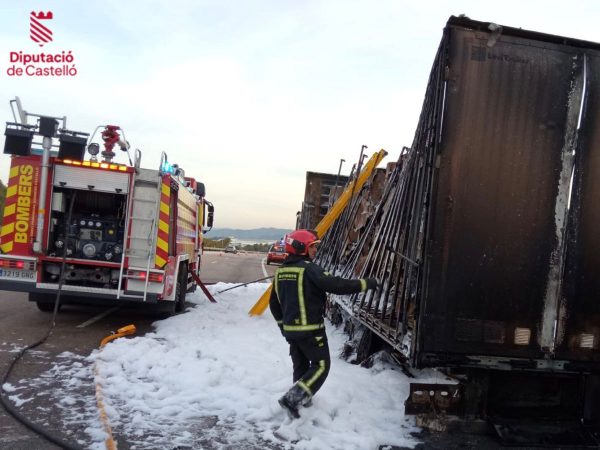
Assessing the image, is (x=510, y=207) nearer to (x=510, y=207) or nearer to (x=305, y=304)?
(x=510, y=207)

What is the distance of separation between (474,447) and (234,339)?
4.13 m

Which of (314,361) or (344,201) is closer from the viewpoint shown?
(314,361)

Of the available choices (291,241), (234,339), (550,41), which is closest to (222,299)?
(234,339)

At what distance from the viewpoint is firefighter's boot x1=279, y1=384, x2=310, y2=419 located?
14.4 feet

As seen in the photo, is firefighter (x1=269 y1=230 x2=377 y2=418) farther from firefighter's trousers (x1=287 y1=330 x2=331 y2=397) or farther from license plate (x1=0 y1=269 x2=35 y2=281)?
license plate (x1=0 y1=269 x2=35 y2=281)

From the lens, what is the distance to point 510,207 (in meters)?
4.08

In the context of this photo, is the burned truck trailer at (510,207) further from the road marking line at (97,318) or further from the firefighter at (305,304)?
the road marking line at (97,318)

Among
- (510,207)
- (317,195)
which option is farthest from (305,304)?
(317,195)

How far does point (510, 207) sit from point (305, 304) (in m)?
1.82

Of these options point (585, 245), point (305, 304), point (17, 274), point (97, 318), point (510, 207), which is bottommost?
point (97, 318)

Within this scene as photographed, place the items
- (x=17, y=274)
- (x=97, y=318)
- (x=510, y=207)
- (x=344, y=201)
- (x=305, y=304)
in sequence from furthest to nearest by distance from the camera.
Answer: (x=344, y=201) < (x=97, y=318) < (x=17, y=274) < (x=305, y=304) < (x=510, y=207)

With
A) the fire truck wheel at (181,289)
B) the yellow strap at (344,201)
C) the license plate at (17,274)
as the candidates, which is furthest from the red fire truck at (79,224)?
the yellow strap at (344,201)

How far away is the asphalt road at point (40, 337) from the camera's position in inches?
160

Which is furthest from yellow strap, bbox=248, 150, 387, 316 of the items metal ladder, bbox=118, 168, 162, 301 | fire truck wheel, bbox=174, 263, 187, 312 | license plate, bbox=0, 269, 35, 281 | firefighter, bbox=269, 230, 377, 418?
firefighter, bbox=269, 230, 377, 418
